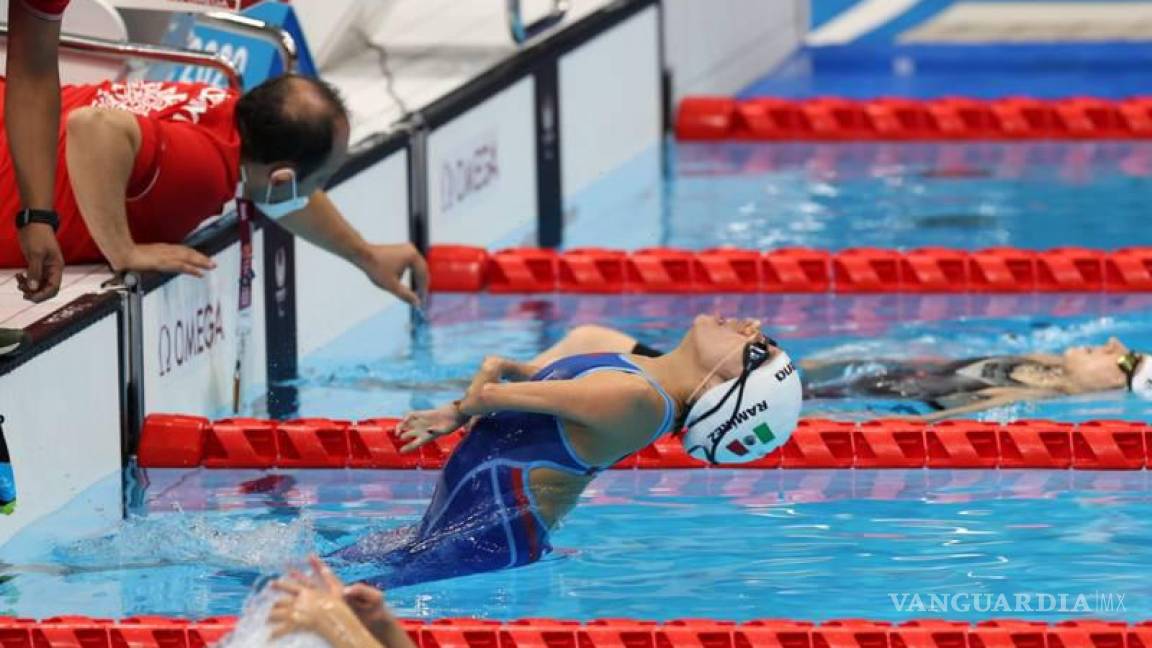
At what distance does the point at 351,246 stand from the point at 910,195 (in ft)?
12.1

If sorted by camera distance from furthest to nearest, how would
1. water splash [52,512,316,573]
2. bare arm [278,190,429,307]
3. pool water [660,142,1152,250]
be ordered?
pool water [660,142,1152,250]
bare arm [278,190,429,307]
water splash [52,512,316,573]

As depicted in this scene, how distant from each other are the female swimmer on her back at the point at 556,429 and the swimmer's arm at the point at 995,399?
1433 mm

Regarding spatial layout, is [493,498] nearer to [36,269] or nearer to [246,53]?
[36,269]

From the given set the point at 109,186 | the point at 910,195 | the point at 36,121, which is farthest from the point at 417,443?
the point at 910,195

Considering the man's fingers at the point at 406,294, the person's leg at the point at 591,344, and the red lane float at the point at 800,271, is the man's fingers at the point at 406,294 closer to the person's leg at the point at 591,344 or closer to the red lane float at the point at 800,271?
the person's leg at the point at 591,344

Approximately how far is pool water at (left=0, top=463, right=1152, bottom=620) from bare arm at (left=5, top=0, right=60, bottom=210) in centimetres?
81

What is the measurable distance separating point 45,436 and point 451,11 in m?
4.80

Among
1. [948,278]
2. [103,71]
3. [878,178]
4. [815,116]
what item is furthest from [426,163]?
[815,116]

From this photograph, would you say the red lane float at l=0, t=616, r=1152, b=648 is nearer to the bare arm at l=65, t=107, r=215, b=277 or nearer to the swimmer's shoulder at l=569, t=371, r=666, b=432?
the swimmer's shoulder at l=569, t=371, r=666, b=432

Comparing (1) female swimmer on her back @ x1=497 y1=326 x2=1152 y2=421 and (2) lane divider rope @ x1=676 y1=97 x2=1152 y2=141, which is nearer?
(1) female swimmer on her back @ x1=497 y1=326 x2=1152 y2=421

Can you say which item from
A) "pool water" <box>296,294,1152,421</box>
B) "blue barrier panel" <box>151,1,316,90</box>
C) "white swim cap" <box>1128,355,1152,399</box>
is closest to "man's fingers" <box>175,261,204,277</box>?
"pool water" <box>296,294,1152,421</box>

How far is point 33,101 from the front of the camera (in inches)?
178

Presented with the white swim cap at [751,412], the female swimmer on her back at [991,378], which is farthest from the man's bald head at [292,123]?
the white swim cap at [751,412]

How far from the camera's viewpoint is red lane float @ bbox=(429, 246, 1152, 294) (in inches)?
296
